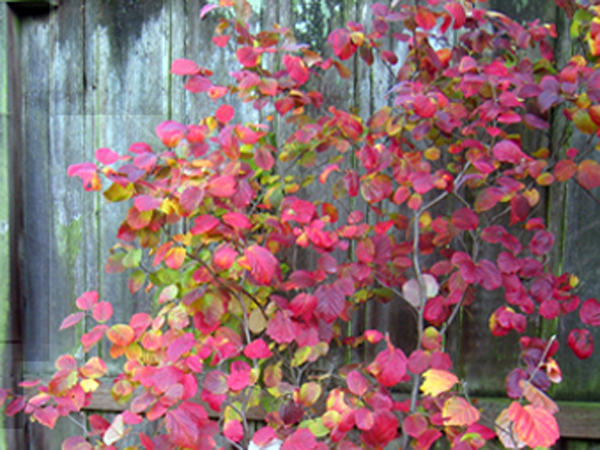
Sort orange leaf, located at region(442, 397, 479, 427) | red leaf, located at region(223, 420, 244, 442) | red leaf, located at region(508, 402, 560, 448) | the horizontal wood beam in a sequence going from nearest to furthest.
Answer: red leaf, located at region(508, 402, 560, 448) < orange leaf, located at region(442, 397, 479, 427) < red leaf, located at region(223, 420, 244, 442) < the horizontal wood beam

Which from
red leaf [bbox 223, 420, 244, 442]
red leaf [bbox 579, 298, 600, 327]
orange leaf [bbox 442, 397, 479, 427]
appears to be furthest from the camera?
red leaf [bbox 579, 298, 600, 327]

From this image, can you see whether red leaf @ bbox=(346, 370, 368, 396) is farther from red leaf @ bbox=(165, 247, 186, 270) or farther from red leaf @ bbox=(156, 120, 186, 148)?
red leaf @ bbox=(156, 120, 186, 148)

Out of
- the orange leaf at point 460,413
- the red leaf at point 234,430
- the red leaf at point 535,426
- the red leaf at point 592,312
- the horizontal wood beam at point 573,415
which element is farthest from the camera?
the horizontal wood beam at point 573,415

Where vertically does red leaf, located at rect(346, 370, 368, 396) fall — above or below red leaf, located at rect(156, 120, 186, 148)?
below

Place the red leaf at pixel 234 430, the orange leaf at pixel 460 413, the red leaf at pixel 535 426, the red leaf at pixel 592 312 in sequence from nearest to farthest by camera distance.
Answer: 1. the red leaf at pixel 535 426
2. the orange leaf at pixel 460 413
3. the red leaf at pixel 234 430
4. the red leaf at pixel 592 312

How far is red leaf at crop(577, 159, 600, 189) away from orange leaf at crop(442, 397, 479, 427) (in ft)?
2.09

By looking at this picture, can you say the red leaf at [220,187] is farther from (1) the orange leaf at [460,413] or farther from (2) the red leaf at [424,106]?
(1) the orange leaf at [460,413]

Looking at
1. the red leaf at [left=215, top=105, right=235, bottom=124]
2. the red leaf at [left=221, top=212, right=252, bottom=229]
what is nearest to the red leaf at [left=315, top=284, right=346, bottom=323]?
the red leaf at [left=221, top=212, right=252, bottom=229]

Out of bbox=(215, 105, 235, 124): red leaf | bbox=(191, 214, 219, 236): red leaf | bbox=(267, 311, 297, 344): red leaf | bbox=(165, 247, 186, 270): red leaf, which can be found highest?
bbox=(215, 105, 235, 124): red leaf

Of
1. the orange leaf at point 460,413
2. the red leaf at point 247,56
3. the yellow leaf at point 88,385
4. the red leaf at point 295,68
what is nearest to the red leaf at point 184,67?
the red leaf at point 247,56

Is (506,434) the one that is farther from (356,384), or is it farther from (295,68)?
(295,68)

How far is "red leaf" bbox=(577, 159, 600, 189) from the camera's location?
3.50 feet

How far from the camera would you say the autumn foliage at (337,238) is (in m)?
0.95

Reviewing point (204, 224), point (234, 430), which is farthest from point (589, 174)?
point (234, 430)
